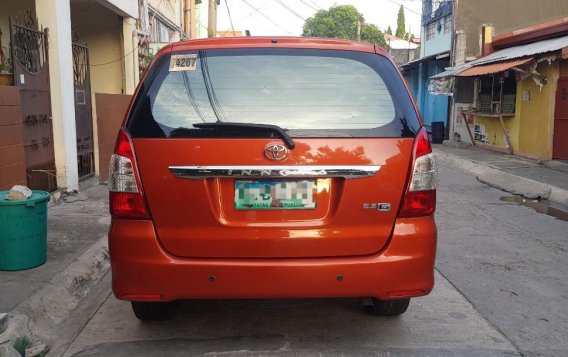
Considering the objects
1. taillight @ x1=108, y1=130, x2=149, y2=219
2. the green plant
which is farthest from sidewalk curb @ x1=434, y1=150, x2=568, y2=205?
the green plant

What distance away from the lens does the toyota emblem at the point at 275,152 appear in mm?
3016

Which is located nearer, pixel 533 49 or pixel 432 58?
pixel 533 49

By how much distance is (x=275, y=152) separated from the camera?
9.91 feet

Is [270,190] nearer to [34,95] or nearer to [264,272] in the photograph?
[264,272]

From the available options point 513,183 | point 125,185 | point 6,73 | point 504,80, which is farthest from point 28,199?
point 504,80

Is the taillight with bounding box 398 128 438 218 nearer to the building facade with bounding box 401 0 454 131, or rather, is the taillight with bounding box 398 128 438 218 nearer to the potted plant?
the potted plant

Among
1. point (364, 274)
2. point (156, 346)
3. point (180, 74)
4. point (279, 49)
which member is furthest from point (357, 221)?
point (156, 346)

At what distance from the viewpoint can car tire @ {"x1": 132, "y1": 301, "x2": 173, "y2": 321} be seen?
12.3ft

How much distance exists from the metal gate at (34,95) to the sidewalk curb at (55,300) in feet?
9.01

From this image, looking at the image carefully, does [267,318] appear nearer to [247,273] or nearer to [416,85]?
[247,273]

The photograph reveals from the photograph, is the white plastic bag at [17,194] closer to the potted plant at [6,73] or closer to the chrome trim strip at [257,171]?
the chrome trim strip at [257,171]

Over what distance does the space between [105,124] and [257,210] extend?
26.8 ft

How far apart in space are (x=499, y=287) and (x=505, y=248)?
155cm

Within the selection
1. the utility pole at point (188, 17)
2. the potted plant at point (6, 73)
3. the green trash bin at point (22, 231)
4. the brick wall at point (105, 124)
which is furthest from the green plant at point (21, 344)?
the utility pole at point (188, 17)
